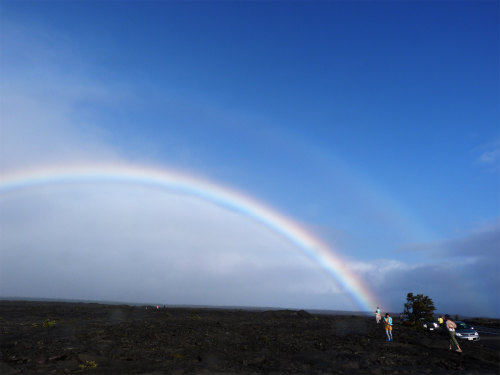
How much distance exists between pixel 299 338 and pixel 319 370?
12.6m

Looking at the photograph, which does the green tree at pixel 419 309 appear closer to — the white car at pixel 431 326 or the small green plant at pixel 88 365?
the white car at pixel 431 326

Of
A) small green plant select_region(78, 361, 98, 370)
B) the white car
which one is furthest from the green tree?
small green plant select_region(78, 361, 98, 370)

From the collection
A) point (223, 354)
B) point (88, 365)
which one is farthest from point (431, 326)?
point (88, 365)

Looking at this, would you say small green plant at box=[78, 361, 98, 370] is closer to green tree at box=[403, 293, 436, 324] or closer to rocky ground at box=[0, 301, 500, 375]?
rocky ground at box=[0, 301, 500, 375]

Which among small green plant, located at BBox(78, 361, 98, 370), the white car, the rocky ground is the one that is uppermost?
the white car

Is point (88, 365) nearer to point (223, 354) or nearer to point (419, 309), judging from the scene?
point (223, 354)

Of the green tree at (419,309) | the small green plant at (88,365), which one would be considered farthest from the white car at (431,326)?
the small green plant at (88,365)

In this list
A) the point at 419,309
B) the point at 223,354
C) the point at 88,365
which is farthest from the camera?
the point at 419,309

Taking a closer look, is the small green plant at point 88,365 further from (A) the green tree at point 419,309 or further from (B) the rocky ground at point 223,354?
(A) the green tree at point 419,309

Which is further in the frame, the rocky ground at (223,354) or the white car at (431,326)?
the white car at (431,326)

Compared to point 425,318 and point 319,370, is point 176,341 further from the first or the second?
point 425,318

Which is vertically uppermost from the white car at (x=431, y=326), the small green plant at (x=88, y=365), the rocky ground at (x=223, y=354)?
the white car at (x=431, y=326)

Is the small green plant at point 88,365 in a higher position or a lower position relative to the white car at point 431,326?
lower

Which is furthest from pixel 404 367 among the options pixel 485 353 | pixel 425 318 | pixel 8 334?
pixel 8 334
